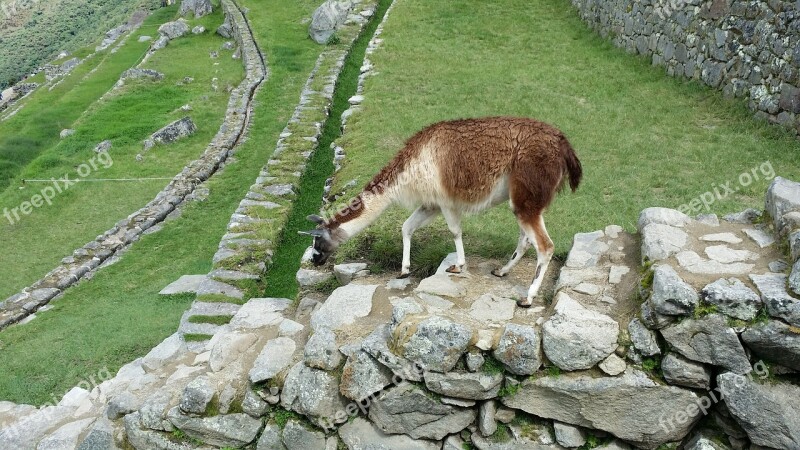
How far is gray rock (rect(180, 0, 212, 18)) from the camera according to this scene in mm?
32906

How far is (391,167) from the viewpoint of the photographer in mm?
7676

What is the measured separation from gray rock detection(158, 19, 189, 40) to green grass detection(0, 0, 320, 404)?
558 inches

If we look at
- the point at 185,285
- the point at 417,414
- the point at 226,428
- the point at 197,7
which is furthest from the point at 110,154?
the point at 197,7

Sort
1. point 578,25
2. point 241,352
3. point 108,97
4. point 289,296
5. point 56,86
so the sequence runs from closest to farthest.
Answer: point 241,352, point 289,296, point 578,25, point 108,97, point 56,86

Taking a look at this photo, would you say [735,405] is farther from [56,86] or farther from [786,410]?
[56,86]

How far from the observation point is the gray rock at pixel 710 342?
218 inches

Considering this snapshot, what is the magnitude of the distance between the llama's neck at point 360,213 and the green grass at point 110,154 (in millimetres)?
8707

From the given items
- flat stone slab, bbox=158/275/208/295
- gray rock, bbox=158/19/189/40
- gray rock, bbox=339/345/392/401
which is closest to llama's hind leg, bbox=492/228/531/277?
gray rock, bbox=339/345/392/401

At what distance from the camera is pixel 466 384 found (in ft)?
20.2

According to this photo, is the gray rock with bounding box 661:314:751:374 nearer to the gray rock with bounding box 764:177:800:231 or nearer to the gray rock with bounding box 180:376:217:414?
the gray rock with bounding box 764:177:800:231

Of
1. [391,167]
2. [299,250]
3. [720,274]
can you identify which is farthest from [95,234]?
[720,274]

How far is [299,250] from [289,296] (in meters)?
1.50

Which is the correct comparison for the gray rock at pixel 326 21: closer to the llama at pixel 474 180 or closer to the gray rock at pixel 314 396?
the llama at pixel 474 180

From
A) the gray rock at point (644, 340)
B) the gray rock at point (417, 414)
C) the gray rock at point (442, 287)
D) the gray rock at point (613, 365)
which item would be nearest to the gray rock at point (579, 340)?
the gray rock at point (613, 365)
